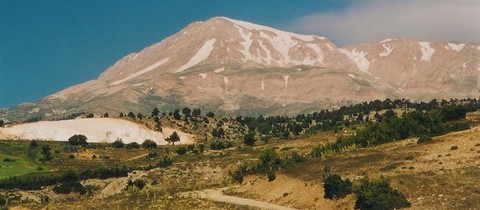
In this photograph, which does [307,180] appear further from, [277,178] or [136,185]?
[136,185]

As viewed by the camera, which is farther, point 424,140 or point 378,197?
point 424,140

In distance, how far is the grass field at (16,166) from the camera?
152 m

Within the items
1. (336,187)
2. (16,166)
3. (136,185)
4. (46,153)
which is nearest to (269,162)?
(136,185)

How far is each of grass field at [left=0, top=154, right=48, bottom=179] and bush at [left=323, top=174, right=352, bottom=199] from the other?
3626 inches

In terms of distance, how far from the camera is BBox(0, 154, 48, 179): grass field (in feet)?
499

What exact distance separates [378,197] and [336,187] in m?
9.56

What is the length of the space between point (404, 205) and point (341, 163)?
31940mm

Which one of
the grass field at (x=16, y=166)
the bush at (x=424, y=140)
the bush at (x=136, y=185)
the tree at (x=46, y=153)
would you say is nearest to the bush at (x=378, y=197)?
the bush at (x=424, y=140)

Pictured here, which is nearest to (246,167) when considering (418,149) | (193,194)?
(193,194)

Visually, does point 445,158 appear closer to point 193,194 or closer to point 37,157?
point 193,194

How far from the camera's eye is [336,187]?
76.1 m

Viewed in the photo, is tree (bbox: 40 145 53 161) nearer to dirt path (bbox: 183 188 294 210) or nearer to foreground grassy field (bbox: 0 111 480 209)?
foreground grassy field (bbox: 0 111 480 209)

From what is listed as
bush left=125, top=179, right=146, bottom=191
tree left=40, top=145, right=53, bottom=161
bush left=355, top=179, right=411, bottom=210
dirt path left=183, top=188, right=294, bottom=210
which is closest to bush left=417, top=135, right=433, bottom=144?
dirt path left=183, top=188, right=294, bottom=210

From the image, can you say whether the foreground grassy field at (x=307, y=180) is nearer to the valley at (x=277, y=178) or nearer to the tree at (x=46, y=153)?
the valley at (x=277, y=178)
